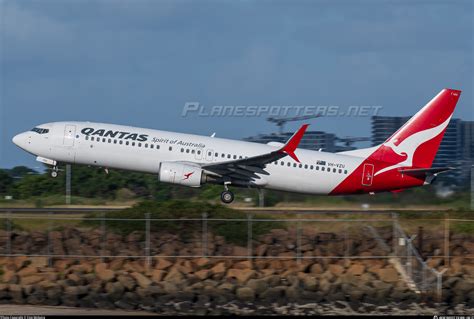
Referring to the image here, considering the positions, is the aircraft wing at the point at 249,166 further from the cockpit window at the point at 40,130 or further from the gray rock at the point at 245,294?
the gray rock at the point at 245,294

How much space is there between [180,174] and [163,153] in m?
1.21

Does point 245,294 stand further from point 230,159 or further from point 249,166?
point 230,159

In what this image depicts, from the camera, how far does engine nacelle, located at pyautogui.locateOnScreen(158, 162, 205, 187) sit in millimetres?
34375

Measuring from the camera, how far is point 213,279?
1022 inches

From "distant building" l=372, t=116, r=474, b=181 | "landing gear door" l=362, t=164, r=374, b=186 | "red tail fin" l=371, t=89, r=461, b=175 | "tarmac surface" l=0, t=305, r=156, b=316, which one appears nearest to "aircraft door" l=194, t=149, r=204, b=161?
"landing gear door" l=362, t=164, r=374, b=186

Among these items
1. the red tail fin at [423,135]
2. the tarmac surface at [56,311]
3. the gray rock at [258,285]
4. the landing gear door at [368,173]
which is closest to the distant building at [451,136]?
the red tail fin at [423,135]

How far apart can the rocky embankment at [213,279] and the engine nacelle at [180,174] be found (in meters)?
6.96

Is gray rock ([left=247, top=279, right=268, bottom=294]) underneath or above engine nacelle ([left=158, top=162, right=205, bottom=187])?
underneath

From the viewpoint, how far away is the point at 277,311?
24.6 m

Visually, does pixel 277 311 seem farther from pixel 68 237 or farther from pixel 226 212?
pixel 68 237

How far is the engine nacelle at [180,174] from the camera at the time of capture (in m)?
34.4

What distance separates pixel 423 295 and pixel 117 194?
2451 cm

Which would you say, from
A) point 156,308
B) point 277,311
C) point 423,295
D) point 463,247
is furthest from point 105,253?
point 463,247

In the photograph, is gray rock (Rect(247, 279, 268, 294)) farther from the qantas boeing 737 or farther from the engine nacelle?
the engine nacelle
